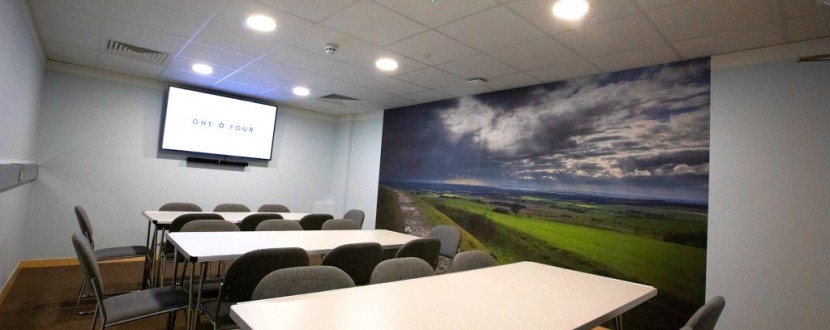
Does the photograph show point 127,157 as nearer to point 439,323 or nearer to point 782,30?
point 439,323

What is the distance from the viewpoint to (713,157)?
302 cm

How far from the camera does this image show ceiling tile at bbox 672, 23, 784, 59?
257 centimetres

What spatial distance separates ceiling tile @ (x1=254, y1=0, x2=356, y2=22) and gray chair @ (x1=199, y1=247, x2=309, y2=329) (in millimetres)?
1664

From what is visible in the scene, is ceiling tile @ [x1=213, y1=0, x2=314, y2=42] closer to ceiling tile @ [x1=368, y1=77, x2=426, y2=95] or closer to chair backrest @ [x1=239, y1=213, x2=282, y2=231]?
ceiling tile @ [x1=368, y1=77, x2=426, y2=95]

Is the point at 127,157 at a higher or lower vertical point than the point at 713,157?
lower

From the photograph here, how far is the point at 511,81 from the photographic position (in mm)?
4160

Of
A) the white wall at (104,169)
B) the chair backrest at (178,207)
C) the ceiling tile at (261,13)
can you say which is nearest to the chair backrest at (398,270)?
the ceiling tile at (261,13)

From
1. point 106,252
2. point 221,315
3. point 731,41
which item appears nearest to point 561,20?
point 731,41

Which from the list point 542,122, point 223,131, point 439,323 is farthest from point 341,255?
point 223,131

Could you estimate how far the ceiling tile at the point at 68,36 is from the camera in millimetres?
3320

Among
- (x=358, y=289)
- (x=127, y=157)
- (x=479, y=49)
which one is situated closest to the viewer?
(x=358, y=289)

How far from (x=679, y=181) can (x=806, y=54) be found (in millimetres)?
1202

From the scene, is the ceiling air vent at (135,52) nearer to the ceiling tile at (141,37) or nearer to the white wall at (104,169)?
the ceiling tile at (141,37)

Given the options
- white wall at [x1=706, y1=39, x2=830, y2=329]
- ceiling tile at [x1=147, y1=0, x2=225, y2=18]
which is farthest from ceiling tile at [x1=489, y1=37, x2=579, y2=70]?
ceiling tile at [x1=147, y1=0, x2=225, y2=18]
